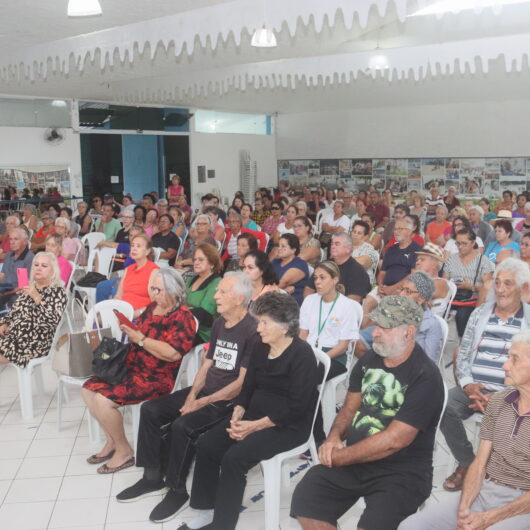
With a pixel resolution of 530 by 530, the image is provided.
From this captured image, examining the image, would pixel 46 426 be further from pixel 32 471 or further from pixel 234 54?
pixel 234 54

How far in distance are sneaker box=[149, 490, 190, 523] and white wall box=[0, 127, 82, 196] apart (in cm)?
965

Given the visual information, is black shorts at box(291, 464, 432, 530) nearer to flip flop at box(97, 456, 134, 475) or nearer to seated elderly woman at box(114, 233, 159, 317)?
flip flop at box(97, 456, 134, 475)

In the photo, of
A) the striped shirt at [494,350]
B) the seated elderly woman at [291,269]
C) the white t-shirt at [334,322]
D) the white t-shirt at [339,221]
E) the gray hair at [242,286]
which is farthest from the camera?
the white t-shirt at [339,221]

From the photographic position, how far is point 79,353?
4180 millimetres

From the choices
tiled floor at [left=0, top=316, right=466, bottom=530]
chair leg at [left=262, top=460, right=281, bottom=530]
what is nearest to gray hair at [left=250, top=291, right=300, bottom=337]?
chair leg at [left=262, top=460, right=281, bottom=530]

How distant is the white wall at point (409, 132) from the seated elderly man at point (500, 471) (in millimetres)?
11842

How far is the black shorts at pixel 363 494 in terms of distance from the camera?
2.69 metres

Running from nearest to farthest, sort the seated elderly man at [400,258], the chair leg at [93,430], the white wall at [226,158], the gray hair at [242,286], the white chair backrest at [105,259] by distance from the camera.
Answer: the gray hair at [242,286], the chair leg at [93,430], the seated elderly man at [400,258], the white chair backrest at [105,259], the white wall at [226,158]

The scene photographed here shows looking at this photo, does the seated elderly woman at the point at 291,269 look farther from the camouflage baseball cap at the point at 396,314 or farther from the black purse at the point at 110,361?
the camouflage baseball cap at the point at 396,314

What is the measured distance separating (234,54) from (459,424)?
628cm

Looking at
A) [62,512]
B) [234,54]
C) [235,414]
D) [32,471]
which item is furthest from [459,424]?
[234,54]

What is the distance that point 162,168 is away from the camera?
15117 millimetres

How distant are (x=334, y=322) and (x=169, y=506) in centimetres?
158

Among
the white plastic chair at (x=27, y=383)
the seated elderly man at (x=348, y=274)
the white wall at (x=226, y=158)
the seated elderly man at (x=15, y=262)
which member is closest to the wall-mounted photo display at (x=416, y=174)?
the white wall at (x=226, y=158)
